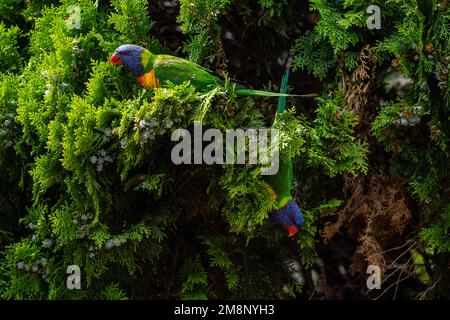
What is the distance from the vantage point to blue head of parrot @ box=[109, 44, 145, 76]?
2.88m

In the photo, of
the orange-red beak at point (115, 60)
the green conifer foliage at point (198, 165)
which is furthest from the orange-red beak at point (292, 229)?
the orange-red beak at point (115, 60)

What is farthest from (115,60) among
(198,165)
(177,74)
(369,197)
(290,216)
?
(369,197)

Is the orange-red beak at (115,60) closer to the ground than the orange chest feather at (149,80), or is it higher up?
higher up

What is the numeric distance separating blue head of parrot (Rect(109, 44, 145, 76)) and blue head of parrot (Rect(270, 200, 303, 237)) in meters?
0.90

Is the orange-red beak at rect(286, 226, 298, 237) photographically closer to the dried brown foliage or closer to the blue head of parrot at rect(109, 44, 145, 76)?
the dried brown foliage

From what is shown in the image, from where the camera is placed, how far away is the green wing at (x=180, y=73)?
9.42 feet

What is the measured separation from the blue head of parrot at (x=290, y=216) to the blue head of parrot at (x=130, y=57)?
2.96 feet

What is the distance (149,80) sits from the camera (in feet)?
9.58

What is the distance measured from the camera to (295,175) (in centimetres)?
318

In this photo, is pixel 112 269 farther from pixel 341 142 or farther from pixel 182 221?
pixel 341 142

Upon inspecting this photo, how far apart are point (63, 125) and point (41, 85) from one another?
34 centimetres

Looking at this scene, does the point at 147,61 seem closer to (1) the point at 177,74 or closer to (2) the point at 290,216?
(1) the point at 177,74

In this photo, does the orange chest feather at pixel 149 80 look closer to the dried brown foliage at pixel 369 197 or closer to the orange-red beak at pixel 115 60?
the orange-red beak at pixel 115 60
